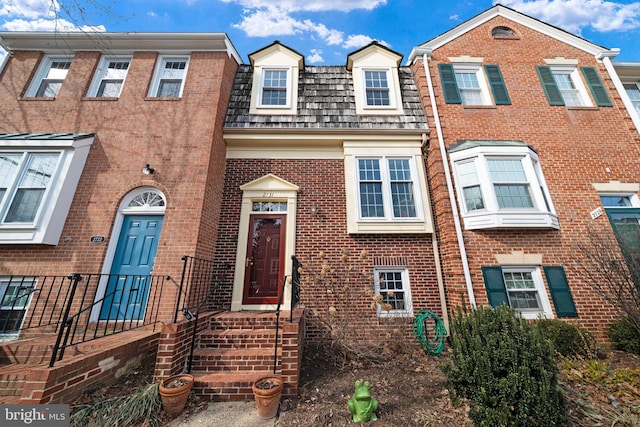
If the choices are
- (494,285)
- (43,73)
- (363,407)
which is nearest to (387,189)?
(494,285)

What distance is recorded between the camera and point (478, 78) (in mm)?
7359

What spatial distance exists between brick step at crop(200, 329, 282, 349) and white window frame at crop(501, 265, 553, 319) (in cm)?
528

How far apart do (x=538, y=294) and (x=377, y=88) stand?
22.7 feet

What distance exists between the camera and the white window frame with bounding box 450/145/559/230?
18.1 ft

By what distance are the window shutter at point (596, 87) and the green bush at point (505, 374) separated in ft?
27.5

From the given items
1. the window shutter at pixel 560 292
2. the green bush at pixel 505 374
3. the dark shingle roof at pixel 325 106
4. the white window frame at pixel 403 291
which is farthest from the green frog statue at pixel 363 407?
the dark shingle roof at pixel 325 106

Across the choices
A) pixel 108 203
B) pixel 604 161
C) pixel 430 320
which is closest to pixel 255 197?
pixel 108 203

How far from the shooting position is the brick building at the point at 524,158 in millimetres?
5414

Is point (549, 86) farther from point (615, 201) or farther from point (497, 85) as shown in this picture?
point (615, 201)

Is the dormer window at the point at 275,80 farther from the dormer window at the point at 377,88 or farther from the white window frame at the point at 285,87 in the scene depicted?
the dormer window at the point at 377,88

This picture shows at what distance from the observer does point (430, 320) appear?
17.7 feet

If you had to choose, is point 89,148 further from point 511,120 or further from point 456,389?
point 511,120

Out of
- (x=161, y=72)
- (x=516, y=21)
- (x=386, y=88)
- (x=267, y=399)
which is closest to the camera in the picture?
(x=267, y=399)

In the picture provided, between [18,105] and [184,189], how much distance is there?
17.2 ft
